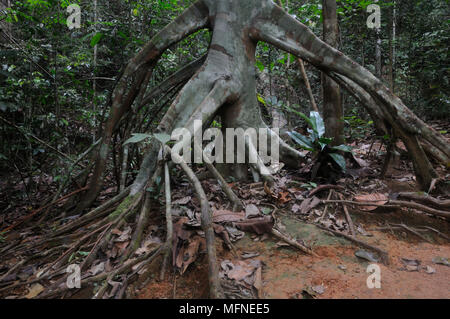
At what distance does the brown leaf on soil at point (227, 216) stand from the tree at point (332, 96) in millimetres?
1918

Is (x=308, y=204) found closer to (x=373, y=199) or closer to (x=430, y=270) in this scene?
(x=373, y=199)

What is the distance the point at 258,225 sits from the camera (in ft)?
6.94

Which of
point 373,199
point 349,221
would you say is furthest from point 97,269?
point 373,199

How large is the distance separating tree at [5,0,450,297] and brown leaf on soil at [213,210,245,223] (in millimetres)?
103

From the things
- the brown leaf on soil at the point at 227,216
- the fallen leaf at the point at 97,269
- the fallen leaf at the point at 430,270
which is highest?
the brown leaf on soil at the point at 227,216

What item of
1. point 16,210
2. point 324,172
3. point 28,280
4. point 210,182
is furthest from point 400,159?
point 16,210

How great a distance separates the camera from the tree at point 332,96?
3455 mm

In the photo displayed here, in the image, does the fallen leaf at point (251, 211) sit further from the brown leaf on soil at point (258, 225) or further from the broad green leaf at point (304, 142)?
the broad green leaf at point (304, 142)

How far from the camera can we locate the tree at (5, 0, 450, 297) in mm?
2533

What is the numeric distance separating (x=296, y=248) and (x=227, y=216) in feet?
1.91

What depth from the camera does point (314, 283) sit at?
1623 millimetres

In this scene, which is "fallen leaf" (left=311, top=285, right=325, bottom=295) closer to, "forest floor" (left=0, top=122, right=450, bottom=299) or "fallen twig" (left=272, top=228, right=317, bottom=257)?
"forest floor" (left=0, top=122, right=450, bottom=299)

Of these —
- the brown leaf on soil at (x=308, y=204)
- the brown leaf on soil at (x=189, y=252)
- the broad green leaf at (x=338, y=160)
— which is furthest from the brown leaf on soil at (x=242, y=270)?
the broad green leaf at (x=338, y=160)

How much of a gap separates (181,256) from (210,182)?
130cm
